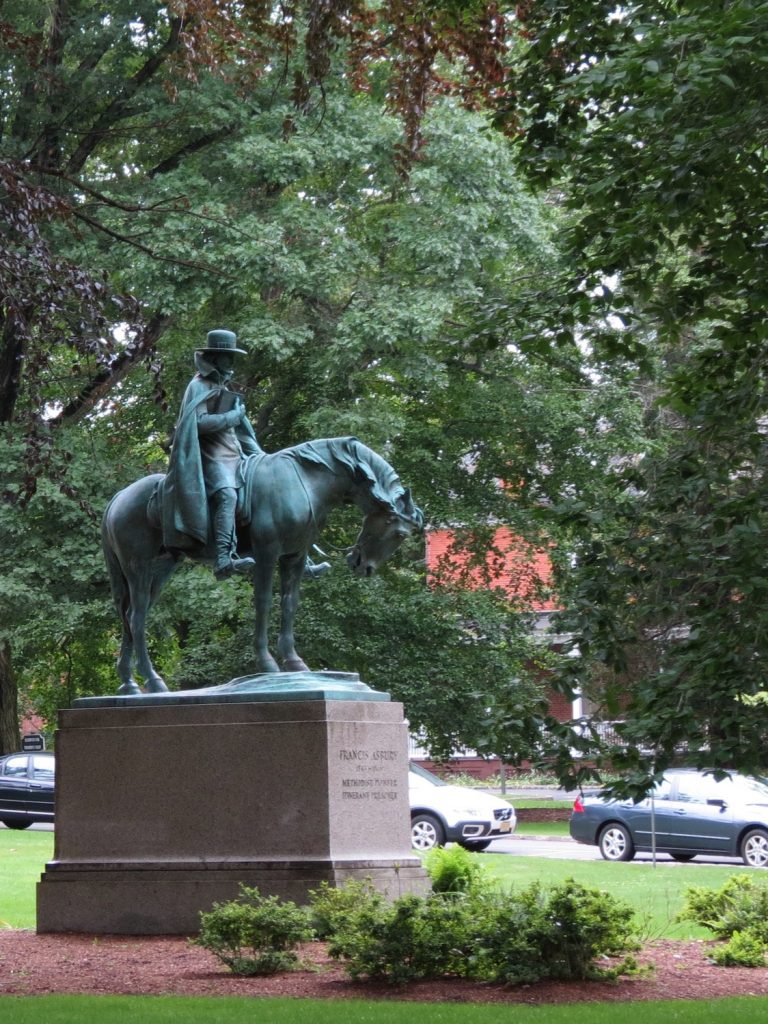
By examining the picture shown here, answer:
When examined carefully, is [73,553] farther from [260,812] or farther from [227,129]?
[260,812]

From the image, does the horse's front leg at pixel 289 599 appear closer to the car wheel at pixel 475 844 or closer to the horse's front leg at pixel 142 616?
the horse's front leg at pixel 142 616

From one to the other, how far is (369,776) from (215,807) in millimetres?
1190

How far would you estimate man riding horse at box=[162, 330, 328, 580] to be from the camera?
12.1 metres

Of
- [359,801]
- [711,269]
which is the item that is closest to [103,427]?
[359,801]

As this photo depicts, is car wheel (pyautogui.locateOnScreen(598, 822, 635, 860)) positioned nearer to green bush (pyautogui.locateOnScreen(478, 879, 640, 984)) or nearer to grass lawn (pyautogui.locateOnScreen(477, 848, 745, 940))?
grass lawn (pyautogui.locateOnScreen(477, 848, 745, 940))

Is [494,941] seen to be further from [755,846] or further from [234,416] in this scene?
[755,846]

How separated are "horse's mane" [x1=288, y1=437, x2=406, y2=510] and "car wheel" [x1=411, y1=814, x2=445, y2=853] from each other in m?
12.7

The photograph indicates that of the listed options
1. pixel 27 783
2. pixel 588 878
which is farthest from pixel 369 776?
pixel 27 783

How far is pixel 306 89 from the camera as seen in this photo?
10703mm

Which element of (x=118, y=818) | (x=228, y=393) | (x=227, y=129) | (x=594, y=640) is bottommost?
(x=118, y=818)

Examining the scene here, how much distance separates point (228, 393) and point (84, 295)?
205 cm

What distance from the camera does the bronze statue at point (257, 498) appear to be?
39.9 ft

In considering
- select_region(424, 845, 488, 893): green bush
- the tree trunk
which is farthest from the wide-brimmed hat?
the tree trunk

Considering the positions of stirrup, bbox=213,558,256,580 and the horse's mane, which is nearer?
stirrup, bbox=213,558,256,580
